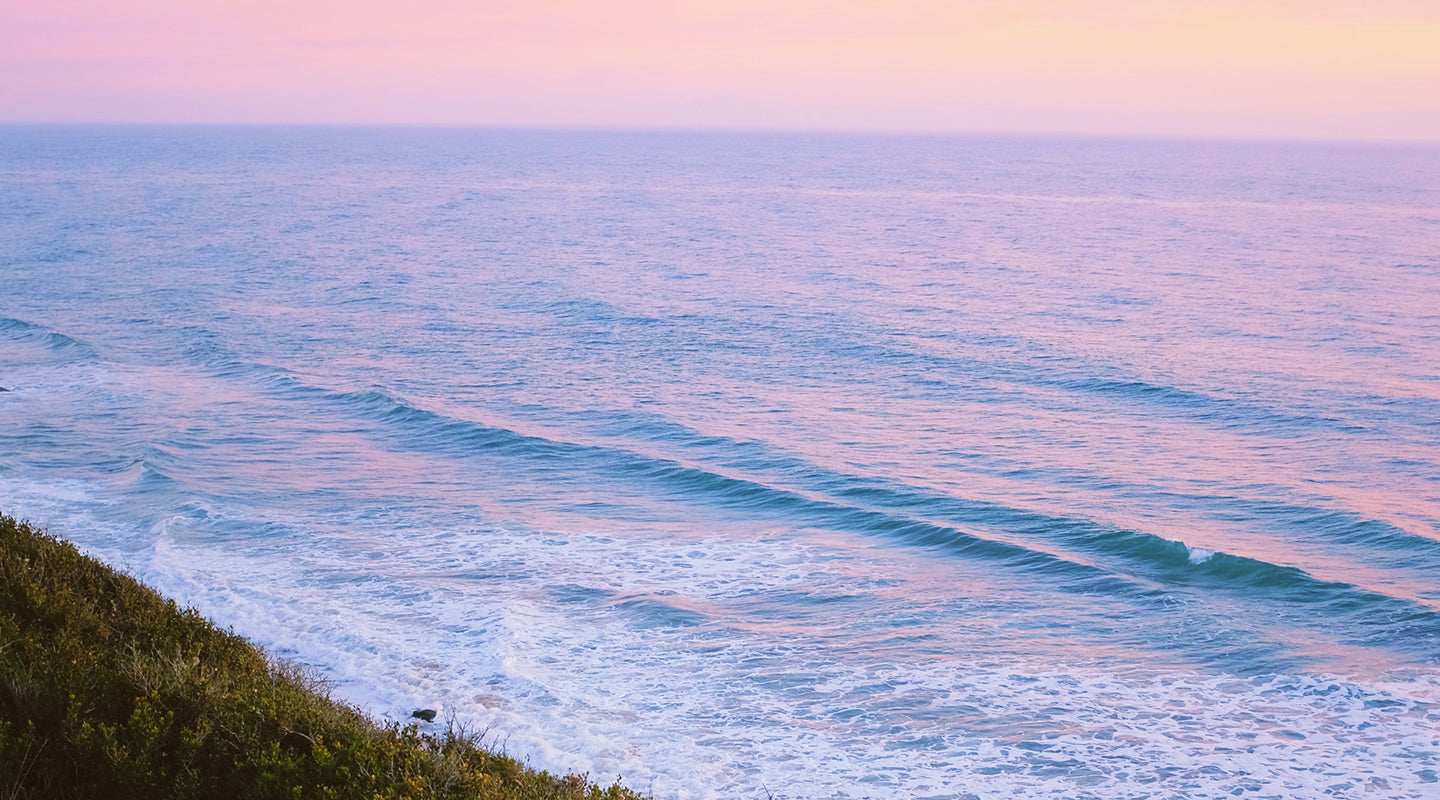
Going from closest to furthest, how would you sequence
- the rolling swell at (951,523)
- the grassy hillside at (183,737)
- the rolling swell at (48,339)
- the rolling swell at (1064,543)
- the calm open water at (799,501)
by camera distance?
the grassy hillside at (183,737) < the calm open water at (799,501) < the rolling swell at (1064,543) < the rolling swell at (951,523) < the rolling swell at (48,339)

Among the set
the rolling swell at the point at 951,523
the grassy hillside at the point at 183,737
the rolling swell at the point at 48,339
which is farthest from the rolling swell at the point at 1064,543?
the rolling swell at the point at 48,339

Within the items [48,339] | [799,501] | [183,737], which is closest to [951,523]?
[799,501]

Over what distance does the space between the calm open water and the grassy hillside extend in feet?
14.6

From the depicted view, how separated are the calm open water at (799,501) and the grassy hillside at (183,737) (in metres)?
4.46

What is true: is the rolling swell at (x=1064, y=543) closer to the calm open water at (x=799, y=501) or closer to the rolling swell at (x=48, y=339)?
the calm open water at (x=799, y=501)

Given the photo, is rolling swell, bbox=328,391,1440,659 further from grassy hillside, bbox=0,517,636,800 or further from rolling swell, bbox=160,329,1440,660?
grassy hillside, bbox=0,517,636,800

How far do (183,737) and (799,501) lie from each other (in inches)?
615

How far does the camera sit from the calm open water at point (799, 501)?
1366cm

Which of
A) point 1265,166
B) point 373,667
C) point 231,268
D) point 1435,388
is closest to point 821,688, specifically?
point 373,667

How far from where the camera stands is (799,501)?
878 inches

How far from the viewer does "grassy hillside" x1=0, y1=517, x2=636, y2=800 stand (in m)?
7.35

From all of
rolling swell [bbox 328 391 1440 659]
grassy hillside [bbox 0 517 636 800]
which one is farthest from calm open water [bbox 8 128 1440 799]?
grassy hillside [bbox 0 517 636 800]

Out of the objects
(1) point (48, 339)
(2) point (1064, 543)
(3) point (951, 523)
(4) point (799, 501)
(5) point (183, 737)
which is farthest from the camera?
(1) point (48, 339)

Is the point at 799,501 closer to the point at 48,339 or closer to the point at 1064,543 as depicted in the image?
the point at 1064,543
